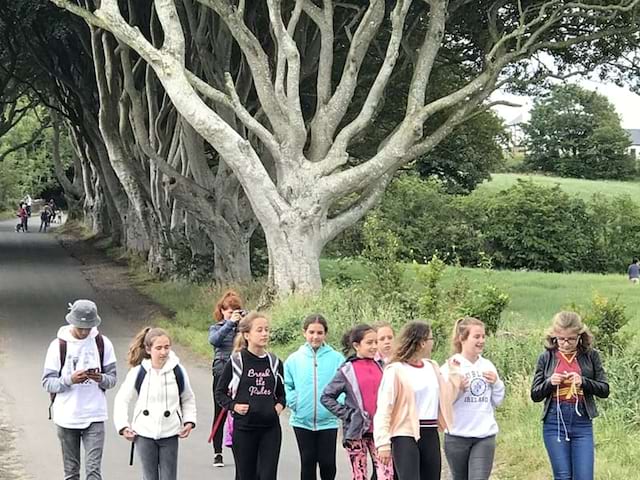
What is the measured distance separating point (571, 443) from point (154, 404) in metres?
2.94

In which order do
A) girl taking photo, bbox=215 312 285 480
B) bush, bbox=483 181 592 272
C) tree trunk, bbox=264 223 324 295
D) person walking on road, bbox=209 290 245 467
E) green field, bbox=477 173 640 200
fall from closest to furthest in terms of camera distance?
girl taking photo, bbox=215 312 285 480 → person walking on road, bbox=209 290 245 467 → tree trunk, bbox=264 223 324 295 → bush, bbox=483 181 592 272 → green field, bbox=477 173 640 200

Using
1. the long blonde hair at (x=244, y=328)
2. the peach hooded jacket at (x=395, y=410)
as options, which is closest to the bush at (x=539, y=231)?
the long blonde hair at (x=244, y=328)

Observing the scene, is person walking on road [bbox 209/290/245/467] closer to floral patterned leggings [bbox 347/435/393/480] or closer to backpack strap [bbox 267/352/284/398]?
backpack strap [bbox 267/352/284/398]

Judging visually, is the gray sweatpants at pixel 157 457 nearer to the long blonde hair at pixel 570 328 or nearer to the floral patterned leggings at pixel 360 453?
the floral patterned leggings at pixel 360 453

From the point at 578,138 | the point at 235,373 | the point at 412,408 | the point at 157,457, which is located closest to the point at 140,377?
the point at 157,457

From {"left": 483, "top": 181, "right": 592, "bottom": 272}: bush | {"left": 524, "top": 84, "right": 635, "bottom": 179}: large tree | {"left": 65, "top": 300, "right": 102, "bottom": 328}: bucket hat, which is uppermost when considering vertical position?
{"left": 524, "top": 84, "right": 635, "bottom": 179}: large tree

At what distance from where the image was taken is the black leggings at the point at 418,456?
7000 millimetres

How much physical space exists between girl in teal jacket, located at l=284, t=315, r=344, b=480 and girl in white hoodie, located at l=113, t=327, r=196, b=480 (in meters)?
0.86

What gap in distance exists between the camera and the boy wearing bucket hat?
7758 millimetres

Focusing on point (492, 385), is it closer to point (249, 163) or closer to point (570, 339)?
point (570, 339)

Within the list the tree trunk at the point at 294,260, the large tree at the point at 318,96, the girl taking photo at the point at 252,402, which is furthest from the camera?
the tree trunk at the point at 294,260

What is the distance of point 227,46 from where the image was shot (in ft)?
75.9

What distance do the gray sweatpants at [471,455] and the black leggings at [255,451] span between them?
1307mm

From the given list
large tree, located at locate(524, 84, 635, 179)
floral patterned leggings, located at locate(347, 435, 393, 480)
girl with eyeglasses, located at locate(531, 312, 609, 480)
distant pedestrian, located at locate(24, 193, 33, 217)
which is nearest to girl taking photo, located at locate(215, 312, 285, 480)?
floral patterned leggings, located at locate(347, 435, 393, 480)
